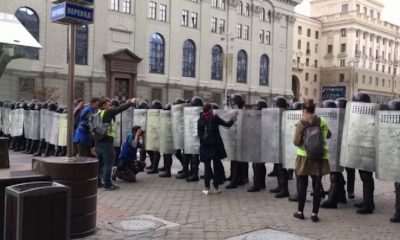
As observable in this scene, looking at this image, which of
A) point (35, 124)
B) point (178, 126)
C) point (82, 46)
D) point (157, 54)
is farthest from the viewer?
point (157, 54)

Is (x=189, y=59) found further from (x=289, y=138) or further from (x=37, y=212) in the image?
(x=37, y=212)

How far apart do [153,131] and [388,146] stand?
260 inches

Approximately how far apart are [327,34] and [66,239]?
340 feet

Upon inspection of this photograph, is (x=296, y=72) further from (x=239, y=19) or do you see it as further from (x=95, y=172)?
(x=95, y=172)

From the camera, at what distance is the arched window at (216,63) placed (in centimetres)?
5609

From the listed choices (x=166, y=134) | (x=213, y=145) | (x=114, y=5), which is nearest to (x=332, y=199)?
(x=213, y=145)

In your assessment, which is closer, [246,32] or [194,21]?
[194,21]

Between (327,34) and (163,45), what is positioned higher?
(327,34)

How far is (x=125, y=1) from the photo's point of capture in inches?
1818

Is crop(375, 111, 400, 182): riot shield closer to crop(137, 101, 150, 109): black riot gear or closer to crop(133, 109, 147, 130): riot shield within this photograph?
crop(133, 109, 147, 130): riot shield

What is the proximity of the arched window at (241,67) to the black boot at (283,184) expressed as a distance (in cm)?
5019

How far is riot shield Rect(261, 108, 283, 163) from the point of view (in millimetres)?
9641

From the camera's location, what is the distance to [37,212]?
448 cm

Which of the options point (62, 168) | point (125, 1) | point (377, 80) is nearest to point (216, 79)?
point (125, 1)
